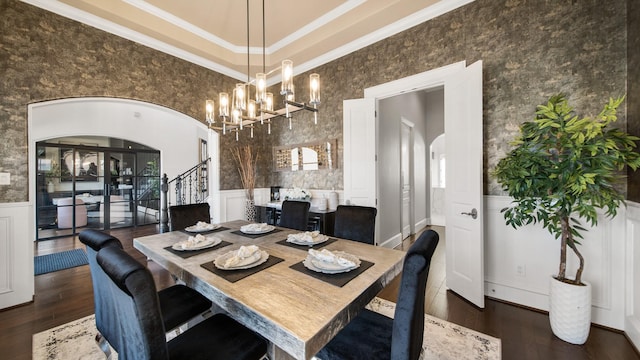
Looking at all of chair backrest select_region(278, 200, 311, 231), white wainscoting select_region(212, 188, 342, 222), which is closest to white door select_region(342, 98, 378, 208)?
white wainscoting select_region(212, 188, 342, 222)

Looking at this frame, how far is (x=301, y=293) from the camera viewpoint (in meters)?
1.16

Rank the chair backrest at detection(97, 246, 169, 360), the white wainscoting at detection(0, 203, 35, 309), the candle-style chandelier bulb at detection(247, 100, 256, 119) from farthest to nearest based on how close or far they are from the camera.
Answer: the white wainscoting at detection(0, 203, 35, 309) < the candle-style chandelier bulb at detection(247, 100, 256, 119) < the chair backrest at detection(97, 246, 169, 360)

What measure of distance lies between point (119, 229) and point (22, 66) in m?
4.55

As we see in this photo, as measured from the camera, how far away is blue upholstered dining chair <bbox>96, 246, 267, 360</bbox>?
34.0 inches

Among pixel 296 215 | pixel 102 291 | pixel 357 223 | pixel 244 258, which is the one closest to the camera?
pixel 102 291

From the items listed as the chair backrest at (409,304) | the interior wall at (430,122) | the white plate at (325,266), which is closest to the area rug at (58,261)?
the white plate at (325,266)

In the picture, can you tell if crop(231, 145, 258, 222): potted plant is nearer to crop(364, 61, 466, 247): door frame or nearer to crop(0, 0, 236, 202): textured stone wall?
crop(0, 0, 236, 202): textured stone wall

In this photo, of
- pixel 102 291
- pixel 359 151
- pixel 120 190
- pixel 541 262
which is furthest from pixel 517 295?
pixel 120 190

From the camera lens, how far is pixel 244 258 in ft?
4.93

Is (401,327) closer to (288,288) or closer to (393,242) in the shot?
(288,288)

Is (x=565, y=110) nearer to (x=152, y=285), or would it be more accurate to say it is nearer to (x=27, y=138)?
(x=152, y=285)

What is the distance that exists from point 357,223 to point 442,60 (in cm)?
226

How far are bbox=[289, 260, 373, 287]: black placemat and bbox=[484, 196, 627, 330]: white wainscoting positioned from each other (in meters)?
1.94

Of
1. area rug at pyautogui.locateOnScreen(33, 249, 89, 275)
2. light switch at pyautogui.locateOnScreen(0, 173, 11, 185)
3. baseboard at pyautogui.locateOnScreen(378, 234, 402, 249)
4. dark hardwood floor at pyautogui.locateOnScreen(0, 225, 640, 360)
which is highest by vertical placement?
light switch at pyautogui.locateOnScreen(0, 173, 11, 185)
